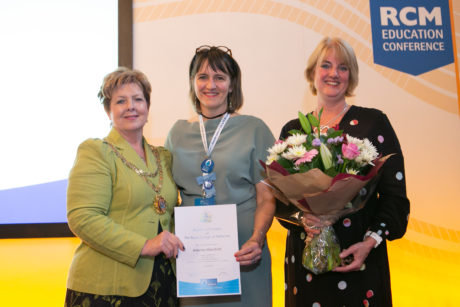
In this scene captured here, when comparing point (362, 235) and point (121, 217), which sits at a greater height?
point (121, 217)

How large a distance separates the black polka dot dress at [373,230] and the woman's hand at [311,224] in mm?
202

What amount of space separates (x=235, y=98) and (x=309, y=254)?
0.91 metres

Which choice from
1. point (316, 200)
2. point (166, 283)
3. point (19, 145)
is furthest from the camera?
point (19, 145)

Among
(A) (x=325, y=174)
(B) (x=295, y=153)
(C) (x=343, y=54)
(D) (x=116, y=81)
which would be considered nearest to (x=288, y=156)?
(B) (x=295, y=153)

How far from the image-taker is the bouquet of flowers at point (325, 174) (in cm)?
139

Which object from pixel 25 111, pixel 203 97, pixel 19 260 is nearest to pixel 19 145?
pixel 25 111

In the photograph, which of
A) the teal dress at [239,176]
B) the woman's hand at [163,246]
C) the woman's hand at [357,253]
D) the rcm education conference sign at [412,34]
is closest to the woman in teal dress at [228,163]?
the teal dress at [239,176]

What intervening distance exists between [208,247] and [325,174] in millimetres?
614

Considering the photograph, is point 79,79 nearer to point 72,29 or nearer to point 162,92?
point 72,29

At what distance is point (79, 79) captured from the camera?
4.57m

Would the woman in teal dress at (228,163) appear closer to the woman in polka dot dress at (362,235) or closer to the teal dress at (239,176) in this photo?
the teal dress at (239,176)

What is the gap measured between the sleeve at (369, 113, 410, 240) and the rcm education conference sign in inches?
133

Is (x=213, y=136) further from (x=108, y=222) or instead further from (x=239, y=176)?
(x=108, y=222)

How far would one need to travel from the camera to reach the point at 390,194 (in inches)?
68.0
